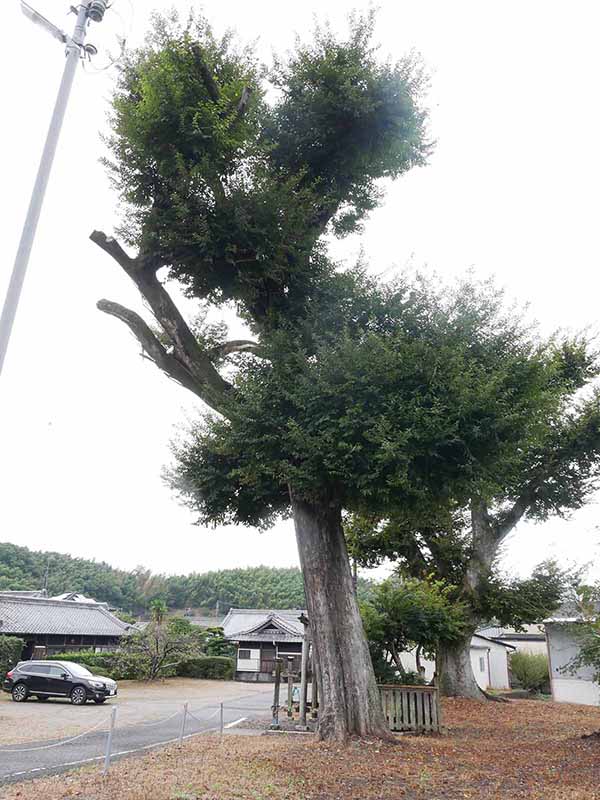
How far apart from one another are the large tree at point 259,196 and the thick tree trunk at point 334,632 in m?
0.02

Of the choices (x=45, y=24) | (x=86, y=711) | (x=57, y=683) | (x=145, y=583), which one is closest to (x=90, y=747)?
(x=86, y=711)

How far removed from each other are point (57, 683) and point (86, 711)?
349 cm

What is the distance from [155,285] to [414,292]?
15.6 feet

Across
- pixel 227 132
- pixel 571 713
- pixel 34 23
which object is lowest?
pixel 571 713

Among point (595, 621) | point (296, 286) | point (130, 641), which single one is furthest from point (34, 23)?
point (130, 641)

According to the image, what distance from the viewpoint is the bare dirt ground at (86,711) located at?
43.4 feet

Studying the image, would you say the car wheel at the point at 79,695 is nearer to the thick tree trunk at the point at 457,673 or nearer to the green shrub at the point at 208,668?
the thick tree trunk at the point at 457,673

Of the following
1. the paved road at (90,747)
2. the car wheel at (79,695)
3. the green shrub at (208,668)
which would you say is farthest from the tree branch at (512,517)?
the green shrub at (208,668)

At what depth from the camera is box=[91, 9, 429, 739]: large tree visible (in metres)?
9.49

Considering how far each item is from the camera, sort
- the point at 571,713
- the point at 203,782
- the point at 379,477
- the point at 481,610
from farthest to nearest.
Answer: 1. the point at 481,610
2. the point at 571,713
3. the point at 379,477
4. the point at 203,782

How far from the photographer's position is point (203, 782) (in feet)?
20.4

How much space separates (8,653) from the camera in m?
26.6

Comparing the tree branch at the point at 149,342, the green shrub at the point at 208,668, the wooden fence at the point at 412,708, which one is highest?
the tree branch at the point at 149,342

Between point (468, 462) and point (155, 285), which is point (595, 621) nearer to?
point (468, 462)
